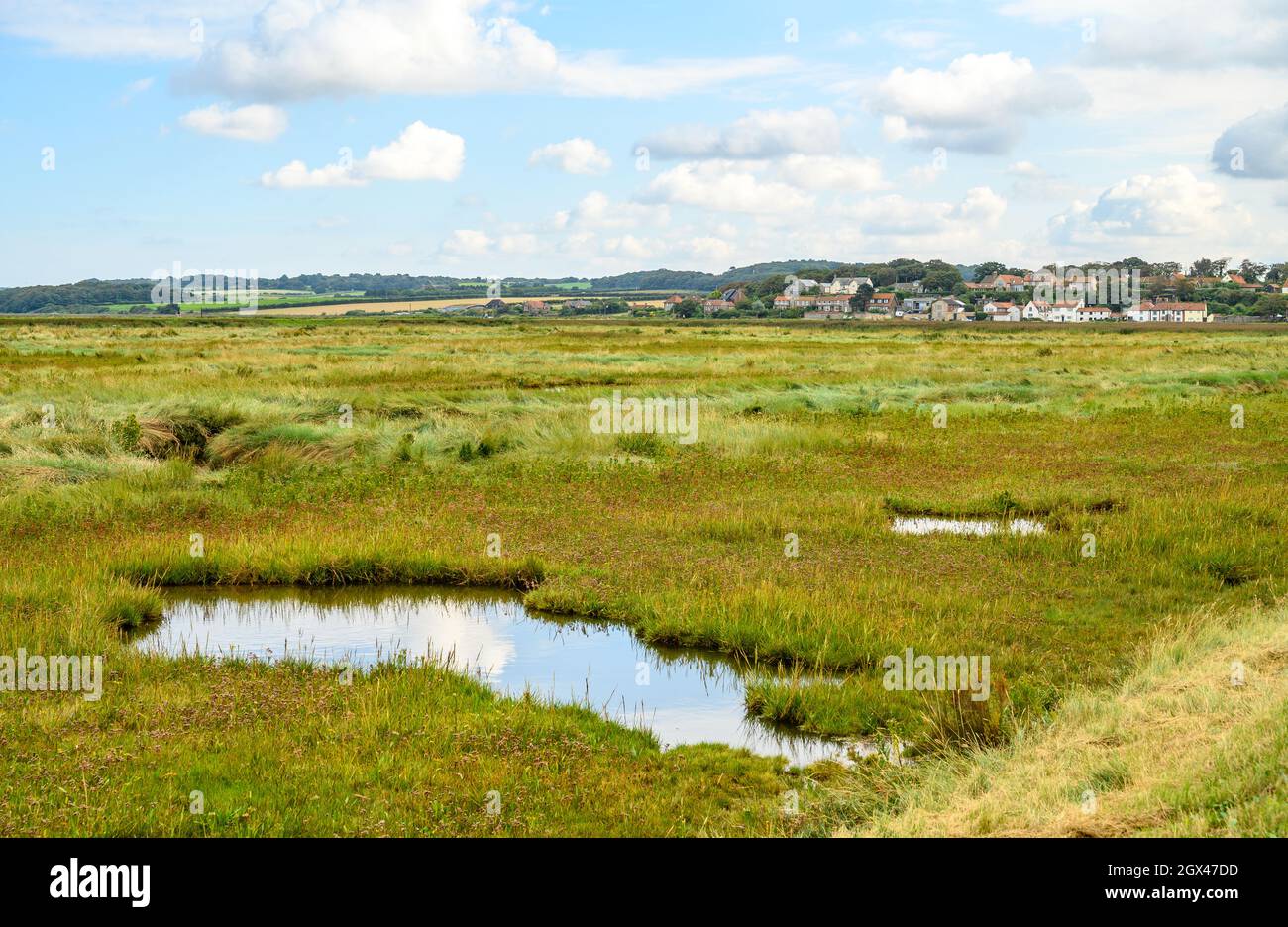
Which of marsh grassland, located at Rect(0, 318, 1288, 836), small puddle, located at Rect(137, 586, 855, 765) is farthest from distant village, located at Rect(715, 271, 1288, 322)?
small puddle, located at Rect(137, 586, 855, 765)

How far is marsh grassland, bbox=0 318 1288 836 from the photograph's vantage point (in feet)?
23.7

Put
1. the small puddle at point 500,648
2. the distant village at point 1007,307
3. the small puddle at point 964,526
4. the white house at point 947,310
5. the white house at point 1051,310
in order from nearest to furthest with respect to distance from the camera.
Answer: the small puddle at point 500,648, the small puddle at point 964,526, the distant village at point 1007,307, the white house at point 1051,310, the white house at point 947,310

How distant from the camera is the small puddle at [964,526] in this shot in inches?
658

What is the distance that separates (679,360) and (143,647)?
4239 cm

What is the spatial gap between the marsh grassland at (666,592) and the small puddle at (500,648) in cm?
33

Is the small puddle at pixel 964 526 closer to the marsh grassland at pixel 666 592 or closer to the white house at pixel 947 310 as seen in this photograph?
the marsh grassland at pixel 666 592

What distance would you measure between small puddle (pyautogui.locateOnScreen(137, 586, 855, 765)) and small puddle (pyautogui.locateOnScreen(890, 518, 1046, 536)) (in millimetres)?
6350

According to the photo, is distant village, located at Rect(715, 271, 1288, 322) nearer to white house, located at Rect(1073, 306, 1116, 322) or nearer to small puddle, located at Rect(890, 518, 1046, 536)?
white house, located at Rect(1073, 306, 1116, 322)

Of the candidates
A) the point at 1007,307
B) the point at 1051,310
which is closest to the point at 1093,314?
the point at 1051,310

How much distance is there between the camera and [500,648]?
1205 centimetres

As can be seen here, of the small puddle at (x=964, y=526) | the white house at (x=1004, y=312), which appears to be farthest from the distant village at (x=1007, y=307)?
the small puddle at (x=964, y=526)

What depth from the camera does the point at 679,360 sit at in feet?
173
